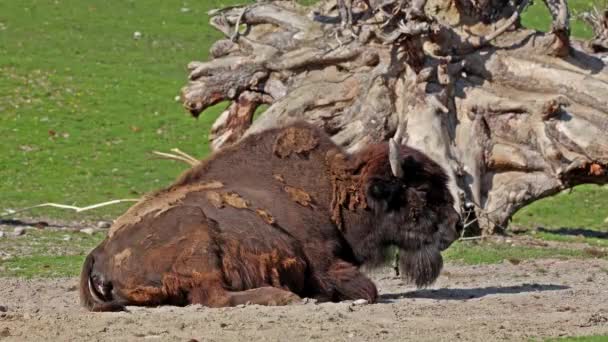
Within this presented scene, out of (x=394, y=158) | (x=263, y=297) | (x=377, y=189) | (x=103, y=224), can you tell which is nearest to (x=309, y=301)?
(x=263, y=297)

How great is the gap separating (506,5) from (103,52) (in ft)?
52.1

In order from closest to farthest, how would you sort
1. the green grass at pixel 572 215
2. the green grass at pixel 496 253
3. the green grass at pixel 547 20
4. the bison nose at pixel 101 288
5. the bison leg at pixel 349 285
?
the bison nose at pixel 101 288, the bison leg at pixel 349 285, the green grass at pixel 496 253, the green grass at pixel 572 215, the green grass at pixel 547 20

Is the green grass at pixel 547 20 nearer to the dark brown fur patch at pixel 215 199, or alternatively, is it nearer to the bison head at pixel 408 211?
the bison head at pixel 408 211

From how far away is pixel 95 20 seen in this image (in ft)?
108

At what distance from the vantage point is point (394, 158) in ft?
32.1

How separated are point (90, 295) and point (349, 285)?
184 centimetres

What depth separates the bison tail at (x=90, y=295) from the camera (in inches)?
354

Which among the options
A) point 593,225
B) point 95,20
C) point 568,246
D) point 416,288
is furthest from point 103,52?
point 416,288

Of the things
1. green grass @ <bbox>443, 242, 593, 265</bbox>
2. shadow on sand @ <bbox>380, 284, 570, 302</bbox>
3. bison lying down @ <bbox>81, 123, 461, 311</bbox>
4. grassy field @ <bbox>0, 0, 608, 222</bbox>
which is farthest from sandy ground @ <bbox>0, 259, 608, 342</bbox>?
grassy field @ <bbox>0, 0, 608, 222</bbox>

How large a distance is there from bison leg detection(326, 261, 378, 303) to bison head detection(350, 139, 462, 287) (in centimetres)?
42

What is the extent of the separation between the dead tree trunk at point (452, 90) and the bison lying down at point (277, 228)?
4.86 meters

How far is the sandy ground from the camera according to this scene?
7.65m

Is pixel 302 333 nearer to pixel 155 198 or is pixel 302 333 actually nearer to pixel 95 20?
pixel 155 198

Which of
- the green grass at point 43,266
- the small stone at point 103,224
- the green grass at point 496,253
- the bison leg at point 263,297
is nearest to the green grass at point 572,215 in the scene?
the green grass at point 496,253
